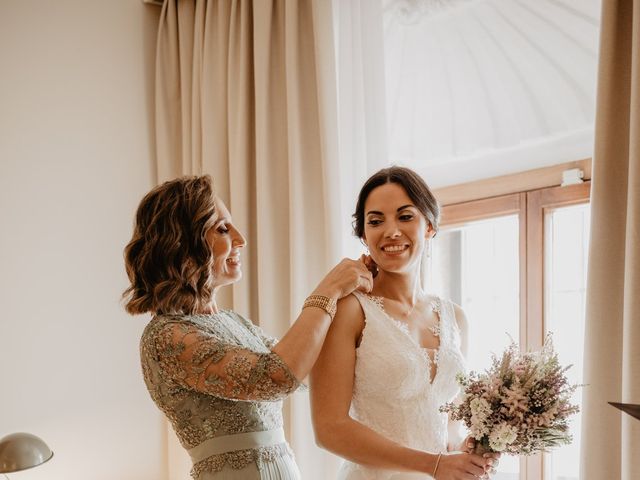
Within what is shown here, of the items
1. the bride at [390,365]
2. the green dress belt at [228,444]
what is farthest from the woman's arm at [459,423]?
the green dress belt at [228,444]

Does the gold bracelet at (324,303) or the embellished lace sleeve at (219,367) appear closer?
the embellished lace sleeve at (219,367)

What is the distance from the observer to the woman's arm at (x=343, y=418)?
6.62ft

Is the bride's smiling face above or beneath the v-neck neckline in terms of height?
above

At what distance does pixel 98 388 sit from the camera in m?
3.63

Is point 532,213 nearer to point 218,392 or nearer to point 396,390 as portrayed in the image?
point 396,390

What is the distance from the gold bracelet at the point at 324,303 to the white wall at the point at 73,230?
1877 millimetres

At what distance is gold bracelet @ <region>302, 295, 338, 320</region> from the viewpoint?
2.05 m

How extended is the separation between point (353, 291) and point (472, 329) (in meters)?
1.44

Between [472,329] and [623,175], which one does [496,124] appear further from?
[623,175]

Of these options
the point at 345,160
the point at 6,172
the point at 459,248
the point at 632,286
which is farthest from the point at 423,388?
the point at 6,172

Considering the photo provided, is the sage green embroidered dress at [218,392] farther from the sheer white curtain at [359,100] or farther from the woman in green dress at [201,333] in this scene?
the sheer white curtain at [359,100]

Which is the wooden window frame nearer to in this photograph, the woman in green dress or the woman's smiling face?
the woman in green dress

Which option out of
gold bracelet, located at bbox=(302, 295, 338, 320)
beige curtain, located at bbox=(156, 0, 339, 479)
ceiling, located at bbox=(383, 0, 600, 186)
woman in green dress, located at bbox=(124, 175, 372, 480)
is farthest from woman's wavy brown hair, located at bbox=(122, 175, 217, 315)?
ceiling, located at bbox=(383, 0, 600, 186)

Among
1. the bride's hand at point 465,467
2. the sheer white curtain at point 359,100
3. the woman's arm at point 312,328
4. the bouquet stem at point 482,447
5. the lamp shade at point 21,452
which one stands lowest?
the lamp shade at point 21,452
